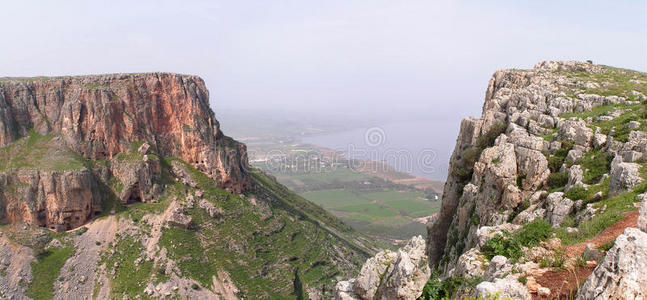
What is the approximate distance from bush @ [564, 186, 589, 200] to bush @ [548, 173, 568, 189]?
8.71ft

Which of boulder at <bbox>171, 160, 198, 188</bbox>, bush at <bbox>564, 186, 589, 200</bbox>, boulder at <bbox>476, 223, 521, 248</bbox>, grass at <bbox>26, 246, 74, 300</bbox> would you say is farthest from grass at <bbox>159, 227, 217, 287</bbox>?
bush at <bbox>564, 186, 589, 200</bbox>

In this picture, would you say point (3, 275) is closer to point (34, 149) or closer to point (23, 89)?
point (34, 149)

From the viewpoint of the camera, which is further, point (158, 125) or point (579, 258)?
point (158, 125)

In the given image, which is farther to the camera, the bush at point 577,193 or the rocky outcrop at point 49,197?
the rocky outcrop at point 49,197

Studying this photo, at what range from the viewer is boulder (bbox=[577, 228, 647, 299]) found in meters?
7.35

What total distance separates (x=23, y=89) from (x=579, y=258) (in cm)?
7027

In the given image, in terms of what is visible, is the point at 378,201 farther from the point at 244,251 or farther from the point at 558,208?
the point at 558,208

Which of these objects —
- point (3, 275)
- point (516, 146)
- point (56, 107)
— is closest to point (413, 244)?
point (516, 146)

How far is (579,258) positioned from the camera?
10.3m

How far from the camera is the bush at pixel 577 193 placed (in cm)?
1500

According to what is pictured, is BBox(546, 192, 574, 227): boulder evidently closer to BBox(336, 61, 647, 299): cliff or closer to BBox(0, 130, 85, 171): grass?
BBox(336, 61, 647, 299): cliff

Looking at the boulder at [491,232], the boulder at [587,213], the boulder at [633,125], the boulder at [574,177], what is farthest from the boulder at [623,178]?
the boulder at [633,125]

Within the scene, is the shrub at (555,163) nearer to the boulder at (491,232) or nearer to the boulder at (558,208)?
the boulder at (558,208)

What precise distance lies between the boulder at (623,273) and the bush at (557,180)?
37.3ft
